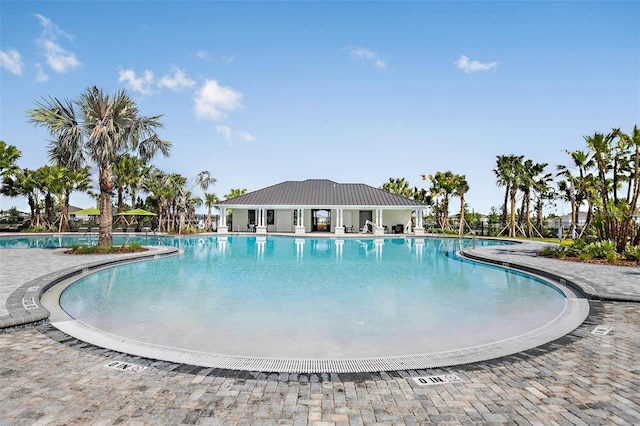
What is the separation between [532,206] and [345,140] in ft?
61.7

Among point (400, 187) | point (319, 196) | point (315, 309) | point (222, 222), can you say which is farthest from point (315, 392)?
point (400, 187)

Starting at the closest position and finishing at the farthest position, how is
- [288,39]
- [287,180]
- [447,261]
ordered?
[447,261] → [288,39] → [287,180]

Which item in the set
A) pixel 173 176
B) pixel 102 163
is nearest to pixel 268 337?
pixel 102 163

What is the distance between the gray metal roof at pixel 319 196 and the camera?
3212 cm

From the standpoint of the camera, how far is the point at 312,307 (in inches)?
288

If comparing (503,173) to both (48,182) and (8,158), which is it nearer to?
(48,182)

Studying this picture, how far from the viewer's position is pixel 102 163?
51.7 ft

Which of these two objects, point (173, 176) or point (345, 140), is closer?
point (345, 140)

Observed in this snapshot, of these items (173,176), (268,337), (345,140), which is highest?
(345,140)

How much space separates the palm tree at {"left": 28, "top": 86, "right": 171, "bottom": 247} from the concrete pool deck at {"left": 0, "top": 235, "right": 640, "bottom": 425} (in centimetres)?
1317

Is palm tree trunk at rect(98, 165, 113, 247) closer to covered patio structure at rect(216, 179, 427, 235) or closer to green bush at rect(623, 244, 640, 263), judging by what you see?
covered patio structure at rect(216, 179, 427, 235)

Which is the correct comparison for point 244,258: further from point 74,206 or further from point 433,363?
point 74,206

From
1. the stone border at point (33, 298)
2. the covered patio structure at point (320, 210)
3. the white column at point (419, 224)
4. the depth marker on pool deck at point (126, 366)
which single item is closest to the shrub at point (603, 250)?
the depth marker on pool deck at point (126, 366)

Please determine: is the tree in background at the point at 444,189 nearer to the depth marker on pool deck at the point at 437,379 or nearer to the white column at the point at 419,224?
the white column at the point at 419,224
